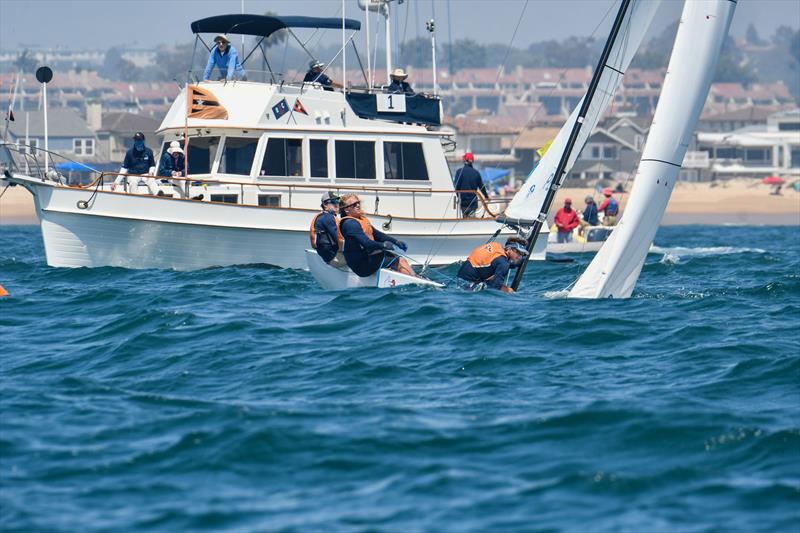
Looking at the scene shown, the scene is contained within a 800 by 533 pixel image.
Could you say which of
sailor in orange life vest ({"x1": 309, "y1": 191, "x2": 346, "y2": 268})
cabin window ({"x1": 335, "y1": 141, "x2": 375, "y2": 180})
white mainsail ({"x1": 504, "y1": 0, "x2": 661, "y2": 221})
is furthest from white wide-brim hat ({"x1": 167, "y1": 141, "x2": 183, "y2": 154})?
white mainsail ({"x1": 504, "y1": 0, "x2": 661, "y2": 221})

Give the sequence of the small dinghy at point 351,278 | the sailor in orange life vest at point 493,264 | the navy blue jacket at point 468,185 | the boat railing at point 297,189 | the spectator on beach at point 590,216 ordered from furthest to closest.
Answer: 1. the spectator on beach at point 590,216
2. the navy blue jacket at point 468,185
3. the boat railing at point 297,189
4. the small dinghy at point 351,278
5. the sailor in orange life vest at point 493,264

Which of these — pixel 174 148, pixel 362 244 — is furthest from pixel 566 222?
pixel 362 244

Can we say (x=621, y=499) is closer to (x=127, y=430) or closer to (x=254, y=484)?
(x=254, y=484)

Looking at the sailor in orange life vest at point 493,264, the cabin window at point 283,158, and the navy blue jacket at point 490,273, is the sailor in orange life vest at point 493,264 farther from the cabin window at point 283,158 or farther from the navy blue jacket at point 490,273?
the cabin window at point 283,158

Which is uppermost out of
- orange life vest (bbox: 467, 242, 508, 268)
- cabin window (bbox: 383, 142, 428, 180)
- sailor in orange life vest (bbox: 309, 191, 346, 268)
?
cabin window (bbox: 383, 142, 428, 180)

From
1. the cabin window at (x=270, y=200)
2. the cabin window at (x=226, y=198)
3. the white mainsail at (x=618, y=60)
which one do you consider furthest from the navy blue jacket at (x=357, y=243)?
the cabin window at (x=270, y=200)

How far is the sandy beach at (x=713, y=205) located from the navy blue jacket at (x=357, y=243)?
34904 millimetres

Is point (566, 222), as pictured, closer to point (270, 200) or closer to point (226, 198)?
point (270, 200)

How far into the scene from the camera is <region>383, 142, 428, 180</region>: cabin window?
23828mm

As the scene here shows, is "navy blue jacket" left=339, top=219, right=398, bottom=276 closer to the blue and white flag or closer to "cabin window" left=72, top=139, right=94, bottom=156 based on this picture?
the blue and white flag

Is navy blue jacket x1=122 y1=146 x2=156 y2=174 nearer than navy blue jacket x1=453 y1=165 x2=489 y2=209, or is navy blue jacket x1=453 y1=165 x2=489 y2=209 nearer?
navy blue jacket x1=122 y1=146 x2=156 y2=174

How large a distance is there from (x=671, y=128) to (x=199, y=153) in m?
10.4

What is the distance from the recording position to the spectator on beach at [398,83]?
24.3 meters

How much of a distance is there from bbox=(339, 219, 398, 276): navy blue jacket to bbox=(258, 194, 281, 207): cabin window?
17.6 feet
